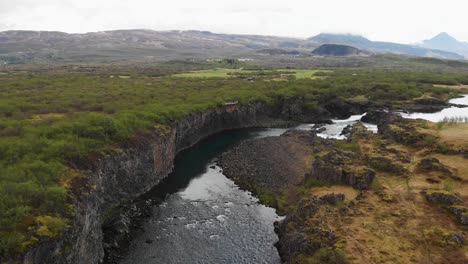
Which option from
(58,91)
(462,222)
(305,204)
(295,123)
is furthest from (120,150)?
(295,123)

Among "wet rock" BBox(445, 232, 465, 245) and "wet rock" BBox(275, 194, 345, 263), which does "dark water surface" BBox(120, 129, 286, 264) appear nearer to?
"wet rock" BBox(275, 194, 345, 263)

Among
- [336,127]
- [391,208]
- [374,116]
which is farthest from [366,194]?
[374,116]

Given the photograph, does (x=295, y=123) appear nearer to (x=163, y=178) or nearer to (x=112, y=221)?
(x=163, y=178)

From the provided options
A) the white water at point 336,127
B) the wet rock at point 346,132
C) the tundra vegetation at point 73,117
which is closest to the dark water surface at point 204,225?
Answer: the tundra vegetation at point 73,117

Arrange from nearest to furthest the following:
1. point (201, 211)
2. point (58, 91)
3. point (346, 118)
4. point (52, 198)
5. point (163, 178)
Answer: point (52, 198), point (201, 211), point (163, 178), point (58, 91), point (346, 118)

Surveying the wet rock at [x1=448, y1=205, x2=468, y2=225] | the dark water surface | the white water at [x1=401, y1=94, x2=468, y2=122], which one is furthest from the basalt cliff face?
the white water at [x1=401, y1=94, x2=468, y2=122]
